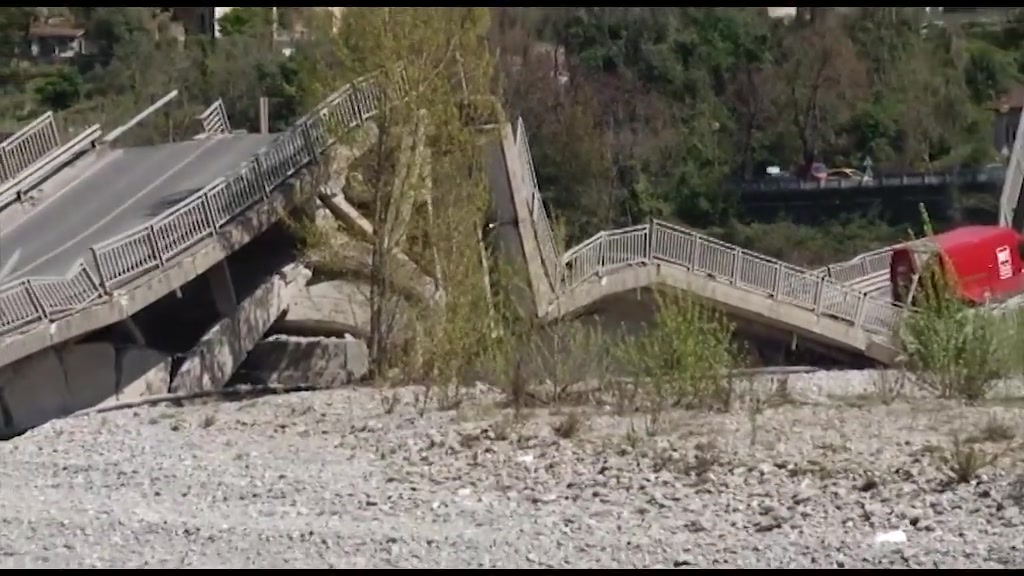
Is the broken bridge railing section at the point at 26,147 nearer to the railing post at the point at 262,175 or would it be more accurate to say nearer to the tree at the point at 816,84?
the railing post at the point at 262,175

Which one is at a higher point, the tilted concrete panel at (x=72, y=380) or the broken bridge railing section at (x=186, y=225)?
the broken bridge railing section at (x=186, y=225)

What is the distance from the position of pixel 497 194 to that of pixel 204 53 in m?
33.5

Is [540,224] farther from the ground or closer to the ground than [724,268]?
farther from the ground

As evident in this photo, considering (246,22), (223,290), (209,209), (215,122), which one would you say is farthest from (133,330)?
(246,22)

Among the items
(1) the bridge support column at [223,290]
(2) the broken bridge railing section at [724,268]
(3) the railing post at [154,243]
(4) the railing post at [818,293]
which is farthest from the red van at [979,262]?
(3) the railing post at [154,243]

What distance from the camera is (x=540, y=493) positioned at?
35.8ft

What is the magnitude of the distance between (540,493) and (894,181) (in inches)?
1570

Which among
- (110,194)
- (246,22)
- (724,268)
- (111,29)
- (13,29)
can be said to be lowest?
(724,268)

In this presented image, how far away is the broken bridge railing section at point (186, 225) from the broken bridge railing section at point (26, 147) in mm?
6077

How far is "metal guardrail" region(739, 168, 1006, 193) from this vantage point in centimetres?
4847

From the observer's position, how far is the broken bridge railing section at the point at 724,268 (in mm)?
24844

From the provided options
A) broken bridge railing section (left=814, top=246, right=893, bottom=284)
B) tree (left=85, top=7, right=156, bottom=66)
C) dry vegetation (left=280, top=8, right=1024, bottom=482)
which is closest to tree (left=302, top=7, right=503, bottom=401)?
dry vegetation (left=280, top=8, right=1024, bottom=482)

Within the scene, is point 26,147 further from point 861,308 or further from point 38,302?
point 861,308

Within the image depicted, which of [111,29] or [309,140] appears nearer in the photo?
[309,140]
